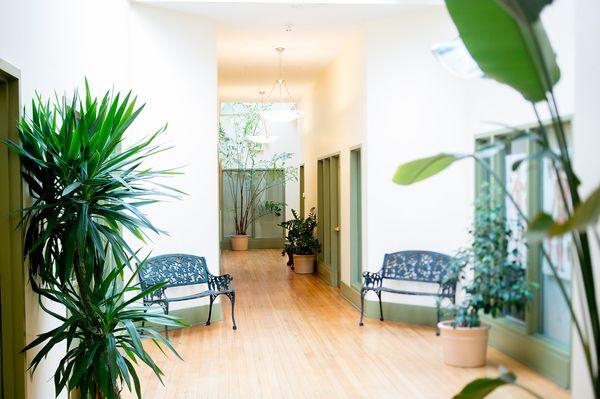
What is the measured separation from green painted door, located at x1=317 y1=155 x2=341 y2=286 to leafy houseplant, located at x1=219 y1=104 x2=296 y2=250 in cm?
477

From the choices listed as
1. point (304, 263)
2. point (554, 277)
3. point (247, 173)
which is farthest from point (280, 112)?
point (247, 173)

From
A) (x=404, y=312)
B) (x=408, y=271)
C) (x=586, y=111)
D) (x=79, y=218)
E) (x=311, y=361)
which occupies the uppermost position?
(x=586, y=111)

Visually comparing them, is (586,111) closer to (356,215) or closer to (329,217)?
(356,215)

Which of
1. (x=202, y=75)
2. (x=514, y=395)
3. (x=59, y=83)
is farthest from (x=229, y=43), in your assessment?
(x=514, y=395)

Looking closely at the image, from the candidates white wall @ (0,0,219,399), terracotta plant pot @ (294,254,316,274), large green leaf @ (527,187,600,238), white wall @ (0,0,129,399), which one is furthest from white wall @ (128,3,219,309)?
large green leaf @ (527,187,600,238)

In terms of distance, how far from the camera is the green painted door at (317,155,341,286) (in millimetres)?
10609

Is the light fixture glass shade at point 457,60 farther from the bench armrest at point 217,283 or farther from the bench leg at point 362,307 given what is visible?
the bench armrest at point 217,283

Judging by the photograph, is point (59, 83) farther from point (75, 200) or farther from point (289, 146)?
point (289, 146)

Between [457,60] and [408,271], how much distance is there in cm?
464

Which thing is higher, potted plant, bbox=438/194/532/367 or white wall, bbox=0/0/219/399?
white wall, bbox=0/0/219/399

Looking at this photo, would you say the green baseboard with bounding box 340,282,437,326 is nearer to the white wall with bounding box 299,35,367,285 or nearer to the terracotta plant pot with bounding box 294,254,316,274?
the white wall with bounding box 299,35,367,285

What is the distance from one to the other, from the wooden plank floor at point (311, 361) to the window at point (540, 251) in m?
0.40

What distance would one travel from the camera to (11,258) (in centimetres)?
346

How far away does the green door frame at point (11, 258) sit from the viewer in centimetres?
343
